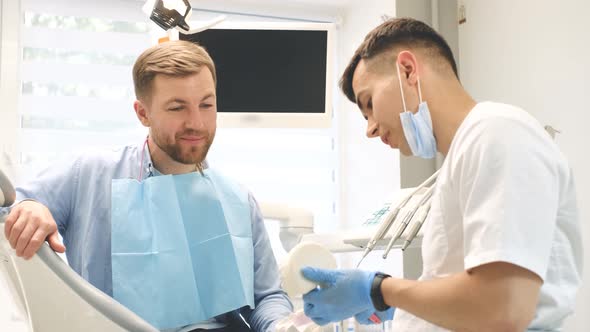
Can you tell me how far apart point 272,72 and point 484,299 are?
5.16 feet

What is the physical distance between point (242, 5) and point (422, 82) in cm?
217

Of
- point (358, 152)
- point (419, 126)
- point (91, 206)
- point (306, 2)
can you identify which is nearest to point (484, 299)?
point (419, 126)

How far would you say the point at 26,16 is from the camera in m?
3.02

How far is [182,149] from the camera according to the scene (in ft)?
6.03

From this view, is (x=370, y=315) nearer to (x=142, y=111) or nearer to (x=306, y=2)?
(x=142, y=111)

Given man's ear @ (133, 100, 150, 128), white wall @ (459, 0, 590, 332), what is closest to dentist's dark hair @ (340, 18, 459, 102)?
man's ear @ (133, 100, 150, 128)

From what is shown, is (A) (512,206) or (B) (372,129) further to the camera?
(B) (372,129)

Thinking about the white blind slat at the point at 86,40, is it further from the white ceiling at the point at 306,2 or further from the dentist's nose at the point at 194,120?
the dentist's nose at the point at 194,120

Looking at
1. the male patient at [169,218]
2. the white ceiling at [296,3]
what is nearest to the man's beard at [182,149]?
the male patient at [169,218]

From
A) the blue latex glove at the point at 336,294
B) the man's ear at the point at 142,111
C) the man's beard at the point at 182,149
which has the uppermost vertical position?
the man's ear at the point at 142,111

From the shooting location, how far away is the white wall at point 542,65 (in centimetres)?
237

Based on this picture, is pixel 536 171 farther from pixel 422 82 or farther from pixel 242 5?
pixel 242 5

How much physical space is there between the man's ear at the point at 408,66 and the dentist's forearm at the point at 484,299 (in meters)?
0.48

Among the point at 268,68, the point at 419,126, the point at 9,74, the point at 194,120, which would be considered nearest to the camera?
the point at 419,126
